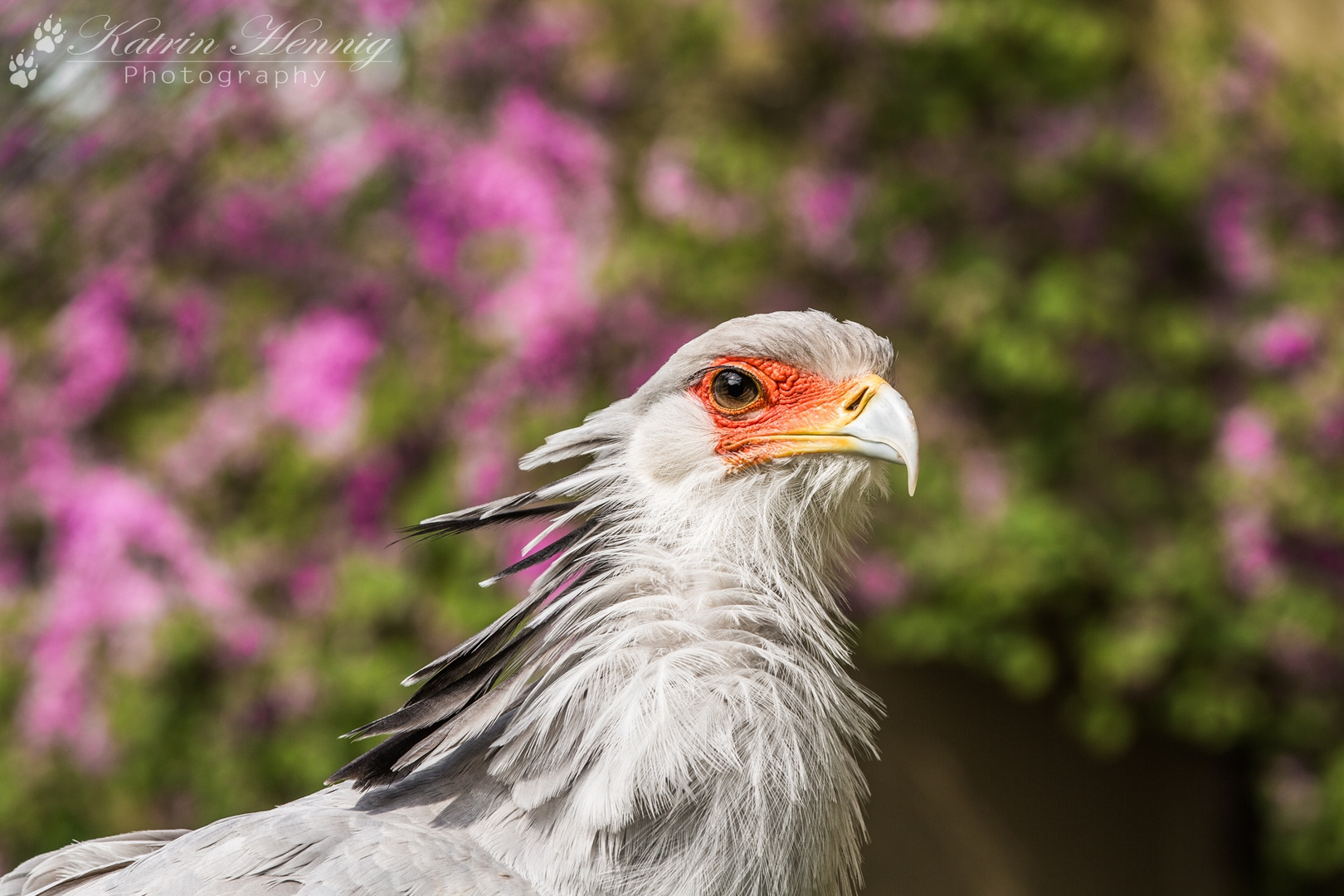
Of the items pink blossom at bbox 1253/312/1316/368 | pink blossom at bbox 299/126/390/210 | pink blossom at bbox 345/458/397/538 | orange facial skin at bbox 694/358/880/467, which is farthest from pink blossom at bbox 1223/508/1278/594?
pink blossom at bbox 299/126/390/210

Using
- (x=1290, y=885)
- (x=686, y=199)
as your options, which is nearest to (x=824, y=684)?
(x=686, y=199)

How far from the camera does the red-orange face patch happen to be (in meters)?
1.66

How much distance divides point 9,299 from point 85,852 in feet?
8.82

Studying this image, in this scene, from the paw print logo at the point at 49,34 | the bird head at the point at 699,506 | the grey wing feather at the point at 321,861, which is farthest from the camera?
the paw print logo at the point at 49,34

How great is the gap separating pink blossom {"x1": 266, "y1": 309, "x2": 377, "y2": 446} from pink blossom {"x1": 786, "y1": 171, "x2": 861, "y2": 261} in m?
1.44

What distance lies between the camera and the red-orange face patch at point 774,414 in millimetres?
1660

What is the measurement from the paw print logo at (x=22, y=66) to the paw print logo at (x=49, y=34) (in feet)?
0.17

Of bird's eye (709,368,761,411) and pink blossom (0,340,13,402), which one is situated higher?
pink blossom (0,340,13,402)

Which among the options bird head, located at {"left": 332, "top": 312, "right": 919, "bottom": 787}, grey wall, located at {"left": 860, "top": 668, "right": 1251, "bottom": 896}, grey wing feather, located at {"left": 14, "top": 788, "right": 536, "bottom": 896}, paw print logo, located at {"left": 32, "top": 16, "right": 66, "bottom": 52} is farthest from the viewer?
grey wall, located at {"left": 860, "top": 668, "right": 1251, "bottom": 896}

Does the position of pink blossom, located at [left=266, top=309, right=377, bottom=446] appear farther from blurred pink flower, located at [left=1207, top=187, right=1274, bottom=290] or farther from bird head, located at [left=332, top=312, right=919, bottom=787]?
blurred pink flower, located at [left=1207, top=187, right=1274, bottom=290]

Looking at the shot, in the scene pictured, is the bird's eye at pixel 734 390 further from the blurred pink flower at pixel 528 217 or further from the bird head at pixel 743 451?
the blurred pink flower at pixel 528 217

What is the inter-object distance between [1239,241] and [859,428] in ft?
9.17

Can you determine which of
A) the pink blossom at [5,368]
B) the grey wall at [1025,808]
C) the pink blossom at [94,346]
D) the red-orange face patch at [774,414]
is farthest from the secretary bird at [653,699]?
the grey wall at [1025,808]

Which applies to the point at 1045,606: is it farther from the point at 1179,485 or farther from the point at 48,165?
the point at 48,165
